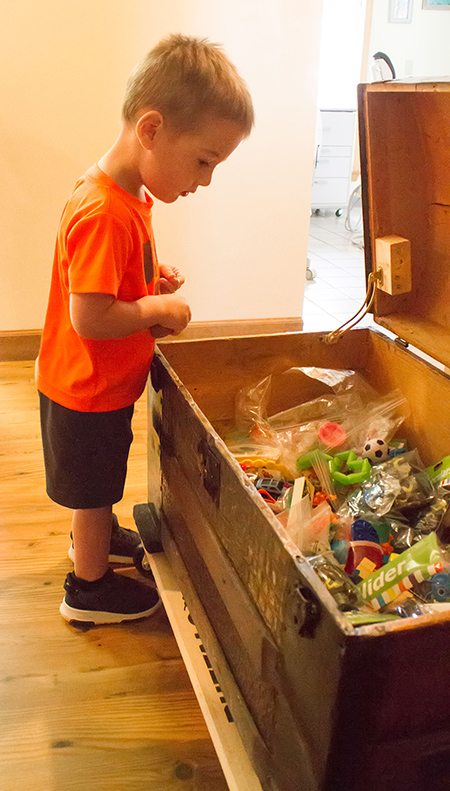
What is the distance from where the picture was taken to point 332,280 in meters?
3.57

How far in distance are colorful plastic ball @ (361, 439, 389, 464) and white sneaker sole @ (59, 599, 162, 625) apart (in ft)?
1.65

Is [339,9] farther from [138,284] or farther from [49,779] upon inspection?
[49,779]

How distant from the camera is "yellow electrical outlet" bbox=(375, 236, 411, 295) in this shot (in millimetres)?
1043

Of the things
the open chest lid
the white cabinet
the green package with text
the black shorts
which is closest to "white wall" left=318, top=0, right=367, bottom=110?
the white cabinet

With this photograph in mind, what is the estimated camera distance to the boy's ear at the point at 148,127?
836 millimetres

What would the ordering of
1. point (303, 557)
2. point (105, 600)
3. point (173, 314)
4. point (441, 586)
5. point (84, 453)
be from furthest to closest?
point (105, 600), point (84, 453), point (173, 314), point (441, 586), point (303, 557)

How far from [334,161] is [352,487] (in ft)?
15.1

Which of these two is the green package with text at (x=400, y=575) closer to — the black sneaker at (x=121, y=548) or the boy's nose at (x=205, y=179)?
the boy's nose at (x=205, y=179)

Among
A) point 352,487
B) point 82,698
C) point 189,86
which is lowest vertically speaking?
point 82,698

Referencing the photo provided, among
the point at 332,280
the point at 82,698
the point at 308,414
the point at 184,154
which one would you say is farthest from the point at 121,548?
the point at 332,280

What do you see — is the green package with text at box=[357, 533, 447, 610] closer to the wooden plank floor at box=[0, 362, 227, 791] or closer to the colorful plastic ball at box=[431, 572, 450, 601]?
the colorful plastic ball at box=[431, 572, 450, 601]

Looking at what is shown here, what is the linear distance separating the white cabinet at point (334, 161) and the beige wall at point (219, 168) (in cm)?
270

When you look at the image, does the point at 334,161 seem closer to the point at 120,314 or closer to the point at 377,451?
the point at 377,451

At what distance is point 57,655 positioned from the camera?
1.12 metres
